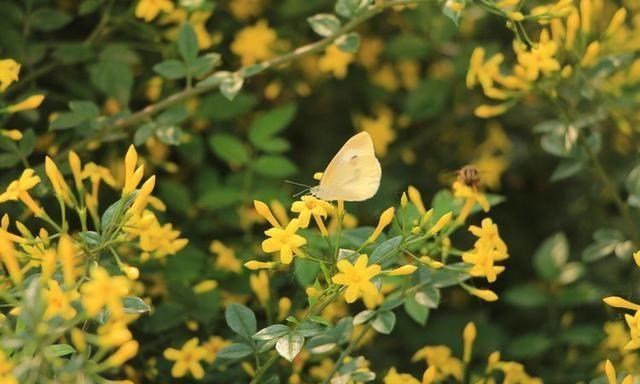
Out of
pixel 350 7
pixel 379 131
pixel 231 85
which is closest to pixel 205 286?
pixel 231 85

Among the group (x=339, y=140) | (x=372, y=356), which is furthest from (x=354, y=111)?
(x=372, y=356)

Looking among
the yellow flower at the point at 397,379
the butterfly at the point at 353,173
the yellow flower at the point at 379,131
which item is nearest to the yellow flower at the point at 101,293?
the butterfly at the point at 353,173

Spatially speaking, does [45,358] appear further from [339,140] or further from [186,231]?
[339,140]

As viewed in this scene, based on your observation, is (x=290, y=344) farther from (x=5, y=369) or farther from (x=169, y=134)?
(x=169, y=134)

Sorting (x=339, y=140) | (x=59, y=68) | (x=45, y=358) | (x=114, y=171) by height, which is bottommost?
(x=339, y=140)

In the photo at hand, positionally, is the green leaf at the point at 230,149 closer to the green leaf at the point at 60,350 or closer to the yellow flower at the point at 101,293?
the green leaf at the point at 60,350
